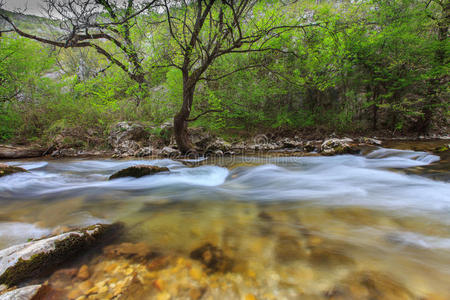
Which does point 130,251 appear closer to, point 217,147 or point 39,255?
point 39,255

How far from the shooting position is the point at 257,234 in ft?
5.76

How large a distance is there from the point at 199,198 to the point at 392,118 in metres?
12.1

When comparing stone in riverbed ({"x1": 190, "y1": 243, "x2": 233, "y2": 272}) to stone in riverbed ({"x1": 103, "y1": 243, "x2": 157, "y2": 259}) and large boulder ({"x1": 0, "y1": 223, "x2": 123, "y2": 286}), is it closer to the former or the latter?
stone in riverbed ({"x1": 103, "y1": 243, "x2": 157, "y2": 259})

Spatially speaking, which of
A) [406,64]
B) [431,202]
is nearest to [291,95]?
[406,64]

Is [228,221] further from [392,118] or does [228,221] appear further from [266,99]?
[392,118]

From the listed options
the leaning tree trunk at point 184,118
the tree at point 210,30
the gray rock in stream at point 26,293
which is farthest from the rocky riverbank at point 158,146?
the gray rock in stream at point 26,293

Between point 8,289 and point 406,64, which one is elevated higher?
point 406,64

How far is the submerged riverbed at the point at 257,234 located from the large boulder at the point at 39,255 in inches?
→ 5.3

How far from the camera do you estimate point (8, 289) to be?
1.06 metres

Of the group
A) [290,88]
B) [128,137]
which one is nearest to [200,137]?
[128,137]

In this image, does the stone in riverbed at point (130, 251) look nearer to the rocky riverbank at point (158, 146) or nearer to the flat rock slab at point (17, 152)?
the rocky riverbank at point (158, 146)

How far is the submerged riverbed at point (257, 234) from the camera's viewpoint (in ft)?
3.74

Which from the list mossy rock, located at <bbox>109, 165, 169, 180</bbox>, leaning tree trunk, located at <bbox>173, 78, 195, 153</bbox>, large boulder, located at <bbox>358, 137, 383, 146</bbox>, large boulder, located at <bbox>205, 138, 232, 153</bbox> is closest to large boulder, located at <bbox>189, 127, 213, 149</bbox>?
large boulder, located at <bbox>205, 138, 232, 153</bbox>

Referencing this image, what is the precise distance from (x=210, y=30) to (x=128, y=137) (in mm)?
6888
